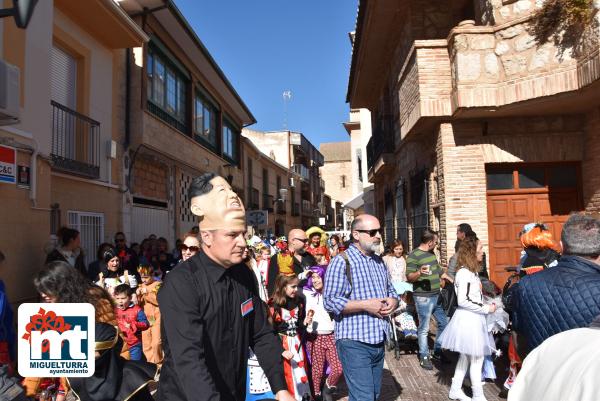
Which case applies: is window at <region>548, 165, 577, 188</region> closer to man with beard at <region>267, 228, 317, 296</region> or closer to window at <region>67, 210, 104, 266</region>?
man with beard at <region>267, 228, 317, 296</region>

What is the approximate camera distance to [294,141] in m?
42.4

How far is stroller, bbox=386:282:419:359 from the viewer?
7.21m

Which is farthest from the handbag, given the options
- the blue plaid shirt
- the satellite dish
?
the satellite dish

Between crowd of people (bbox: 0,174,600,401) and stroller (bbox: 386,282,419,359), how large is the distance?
1.5 inches

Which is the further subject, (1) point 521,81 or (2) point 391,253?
(2) point 391,253

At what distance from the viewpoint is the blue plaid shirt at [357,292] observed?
3.79m

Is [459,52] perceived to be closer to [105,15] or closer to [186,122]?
[105,15]

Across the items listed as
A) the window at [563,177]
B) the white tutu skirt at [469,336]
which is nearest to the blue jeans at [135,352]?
the white tutu skirt at [469,336]

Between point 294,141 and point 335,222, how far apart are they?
2214cm

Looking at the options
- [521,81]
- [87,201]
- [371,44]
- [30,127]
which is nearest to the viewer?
[30,127]

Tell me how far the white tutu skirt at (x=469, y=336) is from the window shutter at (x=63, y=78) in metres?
8.00

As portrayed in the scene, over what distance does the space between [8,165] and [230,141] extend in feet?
52.4

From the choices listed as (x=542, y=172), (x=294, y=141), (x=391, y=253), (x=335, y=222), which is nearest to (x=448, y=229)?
(x=391, y=253)

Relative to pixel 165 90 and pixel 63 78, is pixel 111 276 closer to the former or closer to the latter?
pixel 63 78
